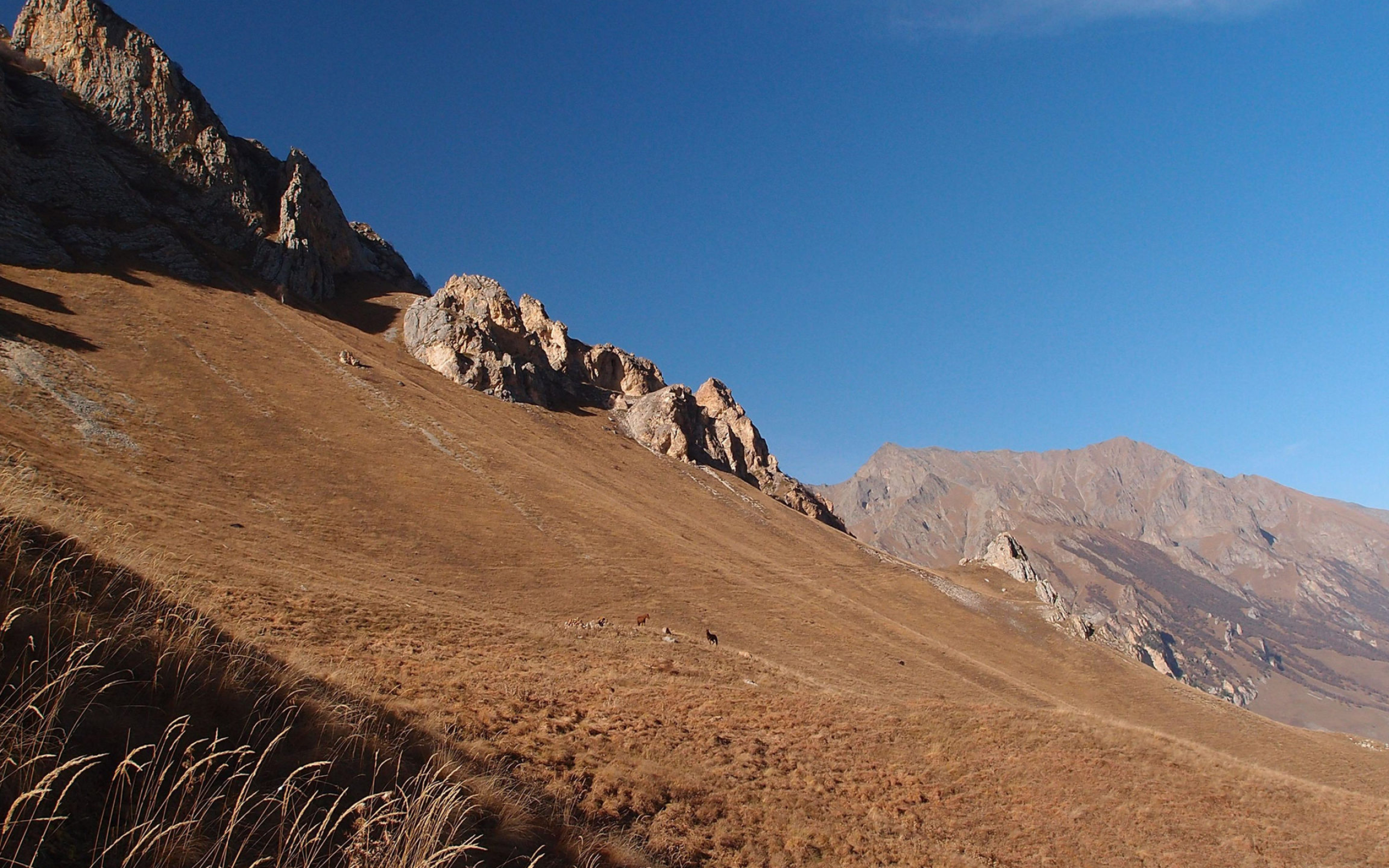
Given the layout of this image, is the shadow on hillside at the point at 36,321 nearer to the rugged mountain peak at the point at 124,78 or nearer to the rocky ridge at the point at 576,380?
the rocky ridge at the point at 576,380

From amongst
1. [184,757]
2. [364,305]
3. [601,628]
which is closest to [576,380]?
[364,305]

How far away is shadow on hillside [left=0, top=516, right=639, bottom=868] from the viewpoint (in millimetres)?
3502

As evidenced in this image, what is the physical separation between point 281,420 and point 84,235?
113 feet

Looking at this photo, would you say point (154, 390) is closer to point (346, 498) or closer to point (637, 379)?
point (346, 498)

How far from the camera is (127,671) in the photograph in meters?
4.96

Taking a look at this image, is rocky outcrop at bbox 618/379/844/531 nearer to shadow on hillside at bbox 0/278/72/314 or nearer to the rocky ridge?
the rocky ridge

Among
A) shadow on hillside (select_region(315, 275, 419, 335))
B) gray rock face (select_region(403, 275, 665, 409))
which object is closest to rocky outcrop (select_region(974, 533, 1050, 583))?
gray rock face (select_region(403, 275, 665, 409))

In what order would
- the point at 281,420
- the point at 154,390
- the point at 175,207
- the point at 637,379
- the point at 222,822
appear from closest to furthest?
1. the point at 222,822
2. the point at 154,390
3. the point at 281,420
4. the point at 175,207
5. the point at 637,379

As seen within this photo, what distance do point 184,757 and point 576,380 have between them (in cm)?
9841

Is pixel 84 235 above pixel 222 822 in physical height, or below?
above

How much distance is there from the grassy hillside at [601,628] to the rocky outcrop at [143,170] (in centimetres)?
943

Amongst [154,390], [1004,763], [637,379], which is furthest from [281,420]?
[637,379]

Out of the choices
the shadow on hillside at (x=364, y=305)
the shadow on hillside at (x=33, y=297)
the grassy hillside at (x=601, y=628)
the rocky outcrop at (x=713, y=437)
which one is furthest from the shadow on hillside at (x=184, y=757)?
the shadow on hillside at (x=364, y=305)

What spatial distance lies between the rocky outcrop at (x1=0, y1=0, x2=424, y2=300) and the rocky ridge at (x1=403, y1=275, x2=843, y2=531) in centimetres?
1789
